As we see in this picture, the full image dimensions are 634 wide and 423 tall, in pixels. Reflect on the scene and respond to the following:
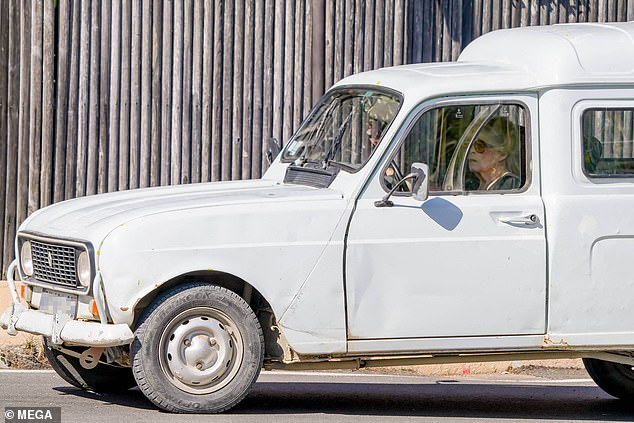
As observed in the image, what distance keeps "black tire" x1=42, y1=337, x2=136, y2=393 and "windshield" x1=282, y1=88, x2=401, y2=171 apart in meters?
1.70

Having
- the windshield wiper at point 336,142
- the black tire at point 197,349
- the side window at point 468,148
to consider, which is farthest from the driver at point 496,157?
the black tire at point 197,349

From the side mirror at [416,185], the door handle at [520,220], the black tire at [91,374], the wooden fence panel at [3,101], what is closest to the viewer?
the side mirror at [416,185]

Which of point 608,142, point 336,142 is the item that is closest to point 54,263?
point 336,142

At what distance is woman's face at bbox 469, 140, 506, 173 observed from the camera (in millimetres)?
7555

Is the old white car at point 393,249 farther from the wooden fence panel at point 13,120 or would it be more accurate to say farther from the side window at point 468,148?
the wooden fence panel at point 13,120

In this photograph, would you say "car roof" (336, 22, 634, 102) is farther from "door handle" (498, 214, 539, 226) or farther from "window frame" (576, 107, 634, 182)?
"door handle" (498, 214, 539, 226)

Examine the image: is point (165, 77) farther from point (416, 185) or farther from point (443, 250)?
point (443, 250)

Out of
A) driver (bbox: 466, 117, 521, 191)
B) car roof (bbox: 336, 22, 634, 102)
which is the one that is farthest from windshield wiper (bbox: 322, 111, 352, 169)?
driver (bbox: 466, 117, 521, 191)

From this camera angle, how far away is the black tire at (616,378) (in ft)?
28.4

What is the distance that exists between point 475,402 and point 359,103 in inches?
80.8

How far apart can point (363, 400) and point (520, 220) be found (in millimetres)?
1655

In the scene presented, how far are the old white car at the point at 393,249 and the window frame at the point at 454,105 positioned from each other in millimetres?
11

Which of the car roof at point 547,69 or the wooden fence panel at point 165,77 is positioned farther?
the wooden fence panel at point 165,77

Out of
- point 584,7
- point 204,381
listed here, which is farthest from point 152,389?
point 584,7
